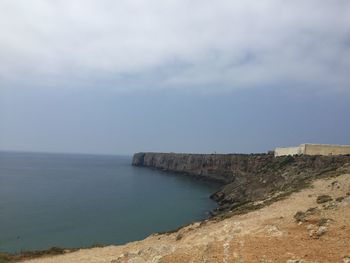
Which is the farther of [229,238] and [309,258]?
[229,238]

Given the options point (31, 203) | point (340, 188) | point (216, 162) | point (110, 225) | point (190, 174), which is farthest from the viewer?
point (190, 174)

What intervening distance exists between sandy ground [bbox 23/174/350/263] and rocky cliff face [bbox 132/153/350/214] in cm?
1284

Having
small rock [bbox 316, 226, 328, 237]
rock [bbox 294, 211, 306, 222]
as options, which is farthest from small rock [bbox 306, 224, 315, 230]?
rock [bbox 294, 211, 306, 222]

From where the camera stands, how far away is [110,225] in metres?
56.4

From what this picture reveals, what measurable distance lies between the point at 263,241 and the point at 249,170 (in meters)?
93.9

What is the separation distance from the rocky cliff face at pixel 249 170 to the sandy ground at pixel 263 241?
506 inches

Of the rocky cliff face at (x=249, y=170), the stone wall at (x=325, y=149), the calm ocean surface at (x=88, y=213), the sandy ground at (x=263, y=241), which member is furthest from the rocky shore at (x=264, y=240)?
the stone wall at (x=325, y=149)

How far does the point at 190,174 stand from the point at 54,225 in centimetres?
9806

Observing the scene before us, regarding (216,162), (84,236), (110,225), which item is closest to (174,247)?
(84,236)

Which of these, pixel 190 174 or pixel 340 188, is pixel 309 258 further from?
pixel 190 174

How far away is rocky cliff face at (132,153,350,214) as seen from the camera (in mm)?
59938

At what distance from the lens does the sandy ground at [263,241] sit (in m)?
18.1

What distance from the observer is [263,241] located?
20.1 meters

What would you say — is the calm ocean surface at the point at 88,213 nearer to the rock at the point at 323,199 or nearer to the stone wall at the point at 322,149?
the stone wall at the point at 322,149
